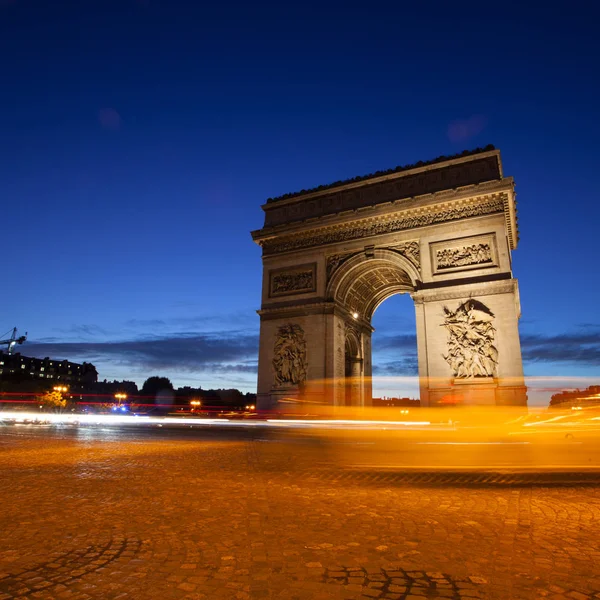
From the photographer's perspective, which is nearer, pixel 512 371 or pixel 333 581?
pixel 333 581

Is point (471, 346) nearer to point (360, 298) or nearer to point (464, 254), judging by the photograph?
point (464, 254)

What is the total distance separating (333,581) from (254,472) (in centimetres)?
420

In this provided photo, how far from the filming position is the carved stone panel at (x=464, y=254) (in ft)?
62.5

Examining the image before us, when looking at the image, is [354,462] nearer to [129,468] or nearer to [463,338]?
[129,468]

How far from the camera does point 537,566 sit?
2.80 metres

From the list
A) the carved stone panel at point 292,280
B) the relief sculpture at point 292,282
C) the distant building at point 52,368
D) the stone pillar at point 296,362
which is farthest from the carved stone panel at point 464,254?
the distant building at point 52,368

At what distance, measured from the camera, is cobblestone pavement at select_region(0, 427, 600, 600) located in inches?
97.3

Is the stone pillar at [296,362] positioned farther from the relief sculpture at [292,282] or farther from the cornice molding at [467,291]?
the cornice molding at [467,291]

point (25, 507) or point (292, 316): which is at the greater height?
point (292, 316)

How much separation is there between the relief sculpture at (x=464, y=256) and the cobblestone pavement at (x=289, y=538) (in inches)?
587

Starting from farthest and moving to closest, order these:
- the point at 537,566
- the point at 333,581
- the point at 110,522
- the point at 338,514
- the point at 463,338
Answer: the point at 463,338 < the point at 338,514 < the point at 110,522 < the point at 537,566 < the point at 333,581

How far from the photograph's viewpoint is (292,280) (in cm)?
2409

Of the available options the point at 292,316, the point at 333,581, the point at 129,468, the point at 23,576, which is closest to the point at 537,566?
the point at 333,581

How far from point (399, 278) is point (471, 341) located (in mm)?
7347
